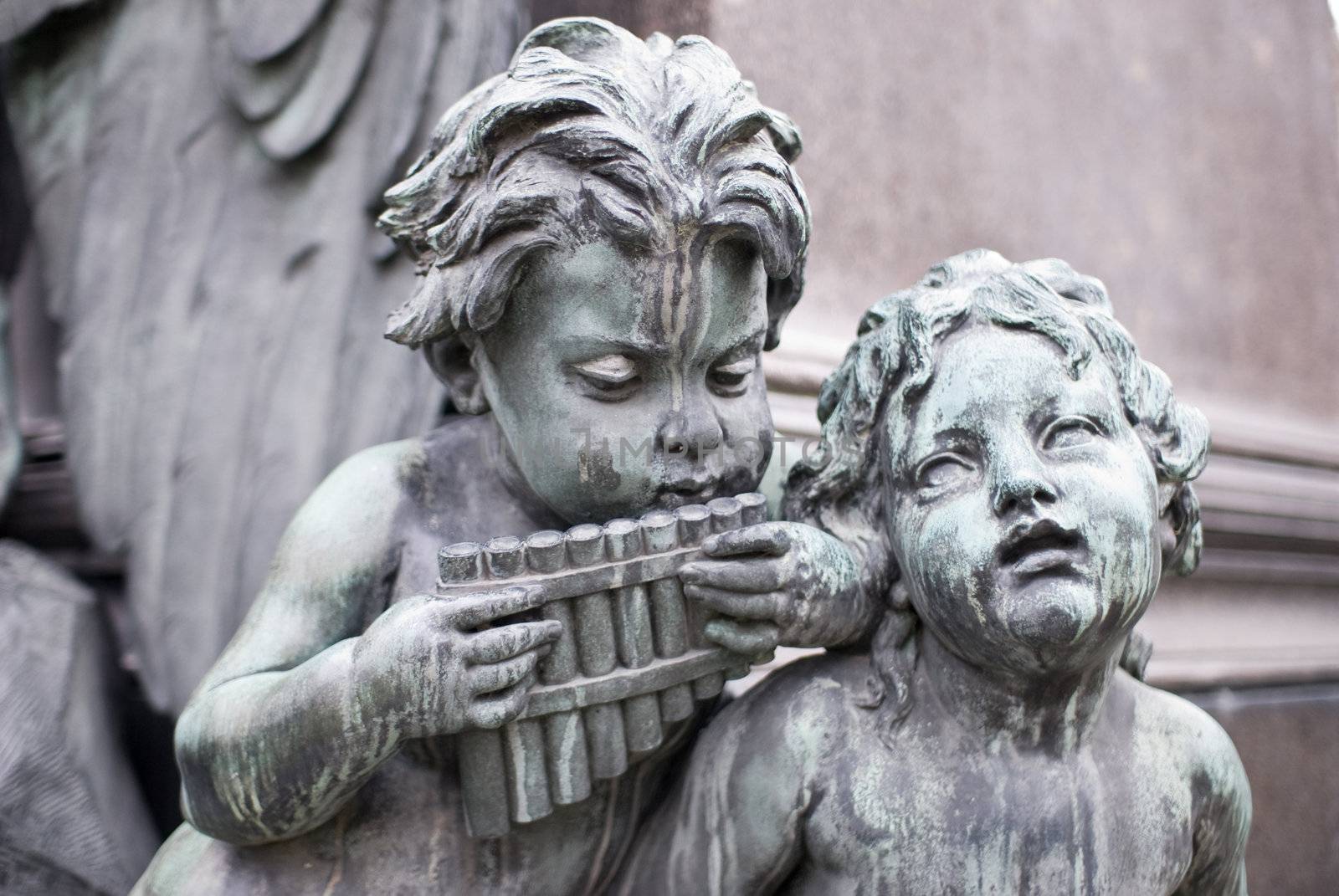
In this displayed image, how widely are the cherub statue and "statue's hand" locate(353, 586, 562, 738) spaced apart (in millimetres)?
331

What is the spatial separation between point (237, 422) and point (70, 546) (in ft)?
1.63

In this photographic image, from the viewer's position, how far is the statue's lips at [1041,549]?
1.29 m

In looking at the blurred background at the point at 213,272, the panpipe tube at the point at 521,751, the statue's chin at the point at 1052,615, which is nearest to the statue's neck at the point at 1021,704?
the statue's chin at the point at 1052,615

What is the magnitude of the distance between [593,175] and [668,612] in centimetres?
50

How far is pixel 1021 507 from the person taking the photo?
1313 millimetres

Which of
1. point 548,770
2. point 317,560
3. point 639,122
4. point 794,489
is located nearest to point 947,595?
point 794,489

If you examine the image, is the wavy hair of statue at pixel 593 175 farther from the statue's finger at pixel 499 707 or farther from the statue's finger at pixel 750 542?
the statue's finger at pixel 499 707

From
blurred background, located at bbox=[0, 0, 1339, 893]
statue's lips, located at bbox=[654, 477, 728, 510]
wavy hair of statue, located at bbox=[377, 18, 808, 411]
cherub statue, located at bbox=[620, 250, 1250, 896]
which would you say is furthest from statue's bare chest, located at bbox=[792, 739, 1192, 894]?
blurred background, located at bbox=[0, 0, 1339, 893]

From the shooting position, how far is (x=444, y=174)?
1.55m

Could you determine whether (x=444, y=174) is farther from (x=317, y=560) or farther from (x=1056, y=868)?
(x=1056, y=868)

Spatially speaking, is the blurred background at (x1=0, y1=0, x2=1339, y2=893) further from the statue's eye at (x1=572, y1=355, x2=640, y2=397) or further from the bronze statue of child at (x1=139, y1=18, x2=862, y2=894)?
the statue's eye at (x1=572, y1=355, x2=640, y2=397)

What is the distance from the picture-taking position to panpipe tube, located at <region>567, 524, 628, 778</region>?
4.46ft

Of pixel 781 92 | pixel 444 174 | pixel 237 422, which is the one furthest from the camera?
pixel 781 92

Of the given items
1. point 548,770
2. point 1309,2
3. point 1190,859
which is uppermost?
point 1309,2
